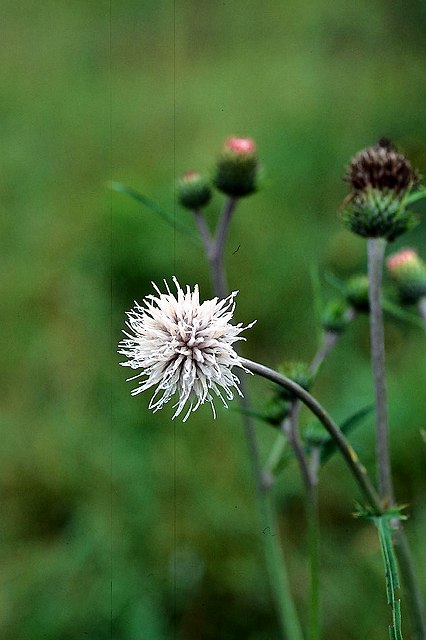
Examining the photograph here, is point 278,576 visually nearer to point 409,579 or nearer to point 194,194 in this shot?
point 409,579

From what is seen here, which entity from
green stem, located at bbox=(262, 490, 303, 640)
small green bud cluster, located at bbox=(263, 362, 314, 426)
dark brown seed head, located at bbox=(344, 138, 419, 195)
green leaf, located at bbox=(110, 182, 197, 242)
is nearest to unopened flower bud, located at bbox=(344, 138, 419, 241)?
dark brown seed head, located at bbox=(344, 138, 419, 195)

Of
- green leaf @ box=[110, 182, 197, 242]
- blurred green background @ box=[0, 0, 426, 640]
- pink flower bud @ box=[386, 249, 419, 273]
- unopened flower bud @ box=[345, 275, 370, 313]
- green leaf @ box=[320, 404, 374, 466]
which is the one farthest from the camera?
blurred green background @ box=[0, 0, 426, 640]

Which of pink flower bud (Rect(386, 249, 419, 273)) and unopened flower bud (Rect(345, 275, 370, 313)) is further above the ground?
pink flower bud (Rect(386, 249, 419, 273))

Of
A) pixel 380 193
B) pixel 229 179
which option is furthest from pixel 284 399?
pixel 229 179

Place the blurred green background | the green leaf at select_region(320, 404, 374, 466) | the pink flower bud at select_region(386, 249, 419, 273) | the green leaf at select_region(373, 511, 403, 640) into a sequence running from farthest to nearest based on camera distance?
1. the blurred green background
2. the pink flower bud at select_region(386, 249, 419, 273)
3. the green leaf at select_region(320, 404, 374, 466)
4. the green leaf at select_region(373, 511, 403, 640)

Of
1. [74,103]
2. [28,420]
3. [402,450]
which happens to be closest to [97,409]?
[28,420]

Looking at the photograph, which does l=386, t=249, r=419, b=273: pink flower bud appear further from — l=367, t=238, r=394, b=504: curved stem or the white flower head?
the white flower head

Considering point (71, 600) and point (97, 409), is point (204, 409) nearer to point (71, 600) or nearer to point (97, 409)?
point (97, 409)
